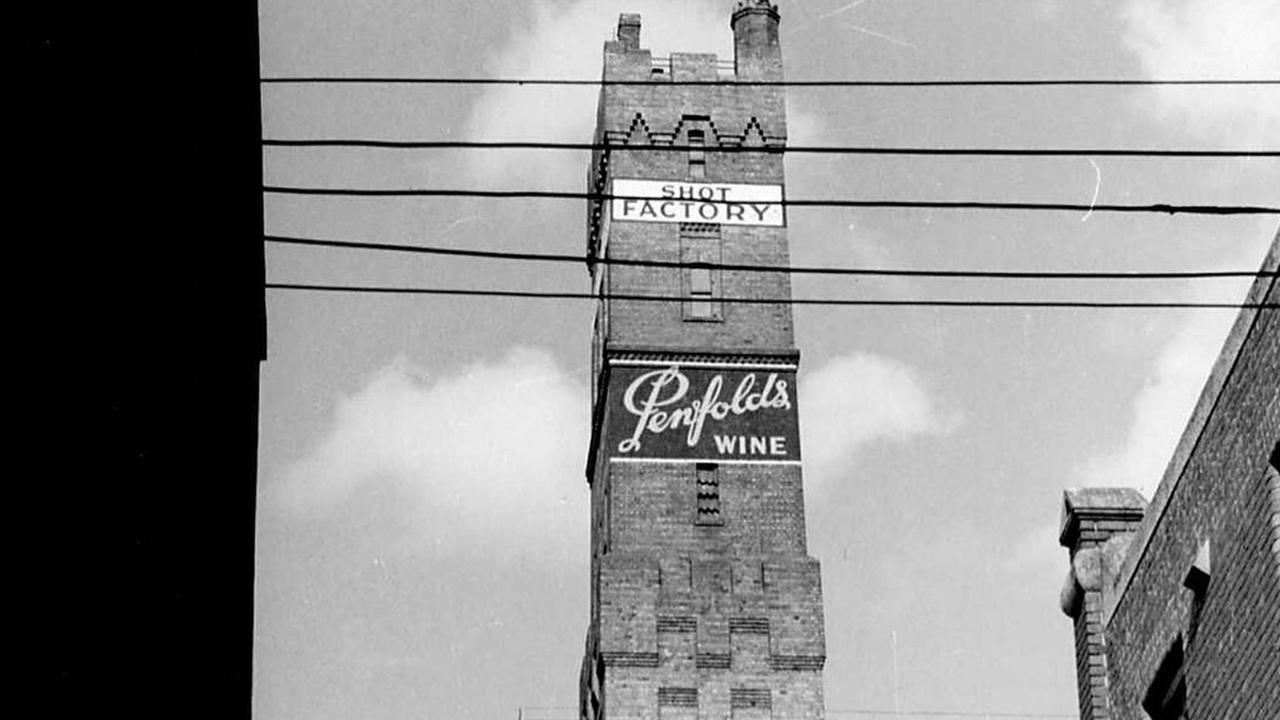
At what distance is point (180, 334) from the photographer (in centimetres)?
927

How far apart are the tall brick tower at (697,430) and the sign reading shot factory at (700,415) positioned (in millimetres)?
40

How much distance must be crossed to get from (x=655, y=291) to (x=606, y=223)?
3.55 m

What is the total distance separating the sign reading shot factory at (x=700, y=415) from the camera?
174 feet

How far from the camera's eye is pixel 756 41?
58312mm

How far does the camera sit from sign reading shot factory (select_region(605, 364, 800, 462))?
53156 millimetres

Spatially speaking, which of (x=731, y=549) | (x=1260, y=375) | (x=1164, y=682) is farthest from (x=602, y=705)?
(x=1260, y=375)

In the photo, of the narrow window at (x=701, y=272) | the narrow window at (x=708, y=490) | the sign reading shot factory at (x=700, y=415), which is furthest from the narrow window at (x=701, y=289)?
the narrow window at (x=708, y=490)

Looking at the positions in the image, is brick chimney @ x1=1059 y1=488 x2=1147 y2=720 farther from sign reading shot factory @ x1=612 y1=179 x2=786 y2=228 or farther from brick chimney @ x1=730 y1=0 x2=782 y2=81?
brick chimney @ x1=730 y1=0 x2=782 y2=81

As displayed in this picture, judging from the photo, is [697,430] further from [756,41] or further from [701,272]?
[756,41]

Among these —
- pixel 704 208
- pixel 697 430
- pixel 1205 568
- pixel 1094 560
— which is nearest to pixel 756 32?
pixel 704 208

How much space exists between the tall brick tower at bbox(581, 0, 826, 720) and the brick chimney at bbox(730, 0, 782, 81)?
7 centimetres

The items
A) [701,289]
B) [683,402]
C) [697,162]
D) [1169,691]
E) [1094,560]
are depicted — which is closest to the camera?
[1169,691]

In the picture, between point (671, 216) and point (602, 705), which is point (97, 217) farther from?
point (671, 216)

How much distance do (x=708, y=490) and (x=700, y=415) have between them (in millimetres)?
1896
